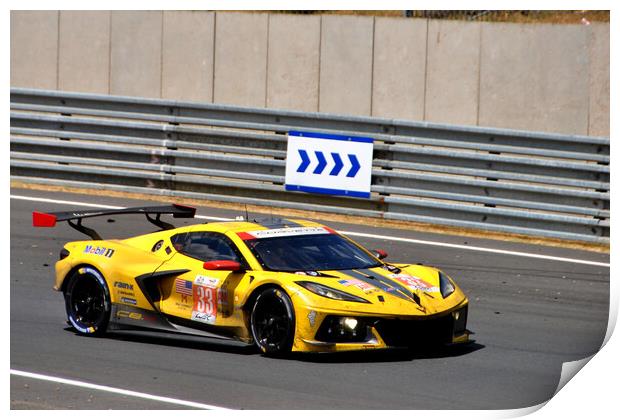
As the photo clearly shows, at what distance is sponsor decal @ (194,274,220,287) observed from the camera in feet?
33.7

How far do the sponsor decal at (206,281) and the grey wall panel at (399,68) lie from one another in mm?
8415

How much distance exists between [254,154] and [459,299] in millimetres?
7202

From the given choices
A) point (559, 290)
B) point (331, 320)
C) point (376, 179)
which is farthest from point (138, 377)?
point (376, 179)

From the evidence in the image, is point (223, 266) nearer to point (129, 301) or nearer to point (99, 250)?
point (129, 301)

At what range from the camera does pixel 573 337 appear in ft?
36.0

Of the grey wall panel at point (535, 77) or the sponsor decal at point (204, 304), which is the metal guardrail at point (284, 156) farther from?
the sponsor decal at point (204, 304)

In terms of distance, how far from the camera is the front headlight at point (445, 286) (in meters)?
10.1

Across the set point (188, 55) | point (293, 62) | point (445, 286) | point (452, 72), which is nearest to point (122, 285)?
point (445, 286)

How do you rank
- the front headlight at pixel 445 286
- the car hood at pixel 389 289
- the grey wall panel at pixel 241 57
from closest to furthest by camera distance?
the car hood at pixel 389 289
the front headlight at pixel 445 286
the grey wall panel at pixel 241 57

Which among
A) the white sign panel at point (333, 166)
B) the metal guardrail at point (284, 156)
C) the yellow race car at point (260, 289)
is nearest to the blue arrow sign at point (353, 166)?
the white sign panel at point (333, 166)

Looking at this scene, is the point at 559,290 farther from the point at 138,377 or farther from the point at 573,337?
the point at 138,377

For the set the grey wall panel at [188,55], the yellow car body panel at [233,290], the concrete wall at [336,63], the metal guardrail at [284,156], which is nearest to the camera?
the yellow car body panel at [233,290]

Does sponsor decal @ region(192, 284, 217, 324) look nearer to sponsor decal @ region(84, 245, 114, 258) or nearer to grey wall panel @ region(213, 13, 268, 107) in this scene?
sponsor decal @ region(84, 245, 114, 258)

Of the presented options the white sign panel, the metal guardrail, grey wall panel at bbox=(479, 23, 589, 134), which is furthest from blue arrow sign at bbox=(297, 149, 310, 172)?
grey wall panel at bbox=(479, 23, 589, 134)
